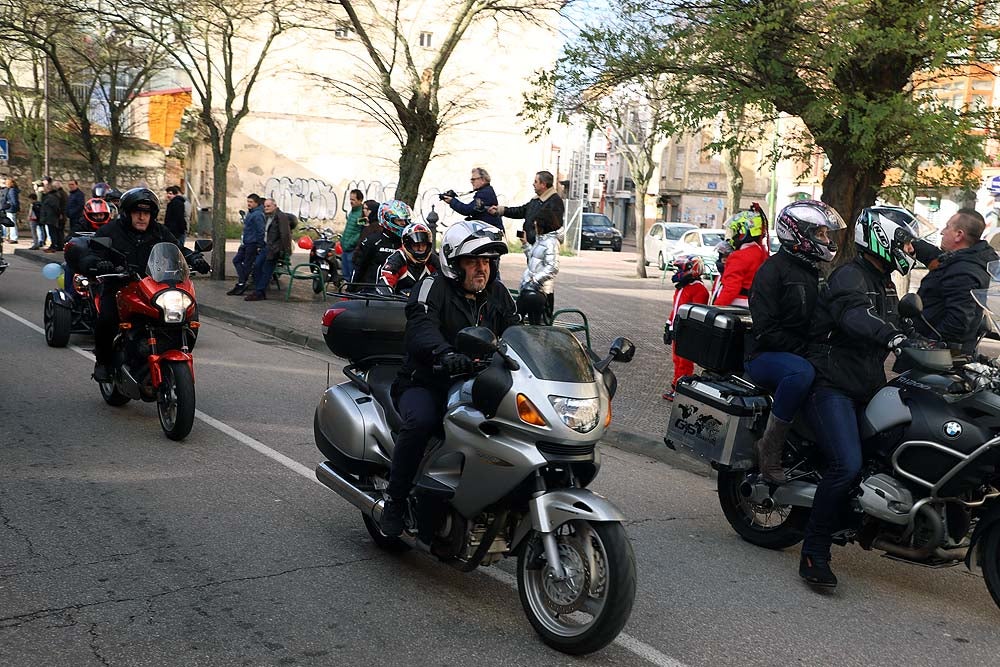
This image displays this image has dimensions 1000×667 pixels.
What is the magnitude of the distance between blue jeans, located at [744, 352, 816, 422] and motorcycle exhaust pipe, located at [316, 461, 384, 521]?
214cm

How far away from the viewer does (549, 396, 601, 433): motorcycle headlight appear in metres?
4.08

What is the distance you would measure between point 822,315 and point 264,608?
3139 millimetres

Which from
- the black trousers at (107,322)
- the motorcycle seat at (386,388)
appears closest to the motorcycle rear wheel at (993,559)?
the motorcycle seat at (386,388)

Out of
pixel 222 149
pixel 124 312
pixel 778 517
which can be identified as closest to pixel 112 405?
pixel 124 312

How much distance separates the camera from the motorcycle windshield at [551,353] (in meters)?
4.18

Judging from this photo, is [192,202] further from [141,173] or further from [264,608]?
[264,608]

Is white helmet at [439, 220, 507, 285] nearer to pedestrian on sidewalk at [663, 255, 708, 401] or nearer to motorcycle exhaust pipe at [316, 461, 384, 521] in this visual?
motorcycle exhaust pipe at [316, 461, 384, 521]

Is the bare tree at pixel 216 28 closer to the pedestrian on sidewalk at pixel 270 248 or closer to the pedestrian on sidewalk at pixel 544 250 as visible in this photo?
the pedestrian on sidewalk at pixel 270 248

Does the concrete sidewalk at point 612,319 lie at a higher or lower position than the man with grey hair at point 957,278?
lower

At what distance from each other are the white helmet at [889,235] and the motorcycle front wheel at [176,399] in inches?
184

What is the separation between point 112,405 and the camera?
28.5 feet

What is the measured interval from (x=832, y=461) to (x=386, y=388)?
2253mm

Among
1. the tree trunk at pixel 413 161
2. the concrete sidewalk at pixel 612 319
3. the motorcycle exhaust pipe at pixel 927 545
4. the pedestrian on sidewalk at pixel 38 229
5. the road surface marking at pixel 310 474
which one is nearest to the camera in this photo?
the road surface marking at pixel 310 474

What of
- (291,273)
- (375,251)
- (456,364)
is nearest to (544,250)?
(375,251)
